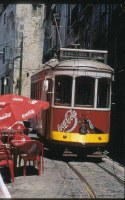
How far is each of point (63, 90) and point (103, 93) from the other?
1.32 meters

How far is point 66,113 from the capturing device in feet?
47.0

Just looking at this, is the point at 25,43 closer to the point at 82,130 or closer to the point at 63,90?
the point at 63,90

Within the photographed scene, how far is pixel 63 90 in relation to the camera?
14484 mm

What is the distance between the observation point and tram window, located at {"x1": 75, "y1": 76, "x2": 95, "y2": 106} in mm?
14203

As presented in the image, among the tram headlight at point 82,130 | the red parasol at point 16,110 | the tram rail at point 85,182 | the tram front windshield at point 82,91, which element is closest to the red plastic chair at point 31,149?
the red parasol at point 16,110

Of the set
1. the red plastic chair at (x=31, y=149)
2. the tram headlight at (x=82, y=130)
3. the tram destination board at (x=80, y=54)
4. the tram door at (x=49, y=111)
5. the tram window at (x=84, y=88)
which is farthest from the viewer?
the tram destination board at (x=80, y=54)

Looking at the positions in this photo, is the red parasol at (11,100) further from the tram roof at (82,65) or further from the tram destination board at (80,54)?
the tram destination board at (80,54)

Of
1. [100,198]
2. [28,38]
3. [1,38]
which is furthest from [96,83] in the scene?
[1,38]

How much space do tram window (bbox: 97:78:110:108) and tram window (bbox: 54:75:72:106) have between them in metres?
0.96

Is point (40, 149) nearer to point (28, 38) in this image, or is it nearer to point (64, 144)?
point (64, 144)

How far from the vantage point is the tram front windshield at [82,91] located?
14203 mm

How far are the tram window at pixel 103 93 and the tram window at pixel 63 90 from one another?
3.14 feet

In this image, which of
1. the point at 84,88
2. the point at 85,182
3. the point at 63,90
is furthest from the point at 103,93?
the point at 85,182

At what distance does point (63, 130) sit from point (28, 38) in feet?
104
